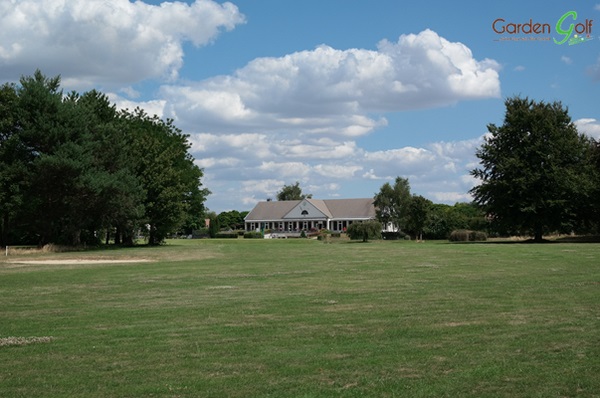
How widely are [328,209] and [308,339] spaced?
126 meters

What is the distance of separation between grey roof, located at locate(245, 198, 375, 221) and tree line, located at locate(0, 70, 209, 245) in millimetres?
71993

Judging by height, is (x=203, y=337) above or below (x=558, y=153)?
below

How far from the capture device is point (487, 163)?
65750 millimetres

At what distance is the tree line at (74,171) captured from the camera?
45906mm

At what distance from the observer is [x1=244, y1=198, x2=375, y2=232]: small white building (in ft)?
437

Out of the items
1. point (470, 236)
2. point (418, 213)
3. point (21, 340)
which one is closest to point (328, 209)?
point (418, 213)

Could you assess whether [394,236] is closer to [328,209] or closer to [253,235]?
[253,235]

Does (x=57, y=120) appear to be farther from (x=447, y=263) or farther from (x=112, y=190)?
(x=447, y=263)

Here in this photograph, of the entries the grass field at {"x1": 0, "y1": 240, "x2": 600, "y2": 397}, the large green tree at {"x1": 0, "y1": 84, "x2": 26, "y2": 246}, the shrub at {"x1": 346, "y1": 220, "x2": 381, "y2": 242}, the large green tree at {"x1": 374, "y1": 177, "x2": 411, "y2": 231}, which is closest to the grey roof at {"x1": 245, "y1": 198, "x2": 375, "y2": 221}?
the large green tree at {"x1": 374, "y1": 177, "x2": 411, "y2": 231}

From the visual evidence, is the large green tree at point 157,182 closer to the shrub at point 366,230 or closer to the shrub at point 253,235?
the shrub at point 366,230

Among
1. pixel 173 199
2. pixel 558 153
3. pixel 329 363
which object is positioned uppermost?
pixel 558 153

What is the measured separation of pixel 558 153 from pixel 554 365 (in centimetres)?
5802

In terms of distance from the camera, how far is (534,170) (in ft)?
207

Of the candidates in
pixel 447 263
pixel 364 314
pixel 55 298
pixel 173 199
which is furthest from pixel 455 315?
pixel 173 199
